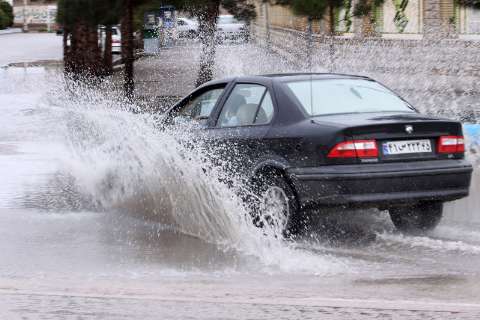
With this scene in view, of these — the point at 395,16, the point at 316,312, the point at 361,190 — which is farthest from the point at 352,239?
the point at 395,16

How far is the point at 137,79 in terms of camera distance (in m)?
33.8

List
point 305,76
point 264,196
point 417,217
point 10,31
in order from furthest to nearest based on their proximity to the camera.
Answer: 1. point 10,31
2. point 305,76
3. point 417,217
4. point 264,196

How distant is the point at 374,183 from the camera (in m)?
8.12

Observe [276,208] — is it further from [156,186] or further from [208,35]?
[208,35]

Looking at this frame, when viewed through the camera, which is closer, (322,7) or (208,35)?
(322,7)

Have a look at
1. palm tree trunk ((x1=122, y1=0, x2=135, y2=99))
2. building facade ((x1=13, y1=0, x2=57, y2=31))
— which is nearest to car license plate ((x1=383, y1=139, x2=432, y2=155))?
palm tree trunk ((x1=122, y1=0, x2=135, y2=99))

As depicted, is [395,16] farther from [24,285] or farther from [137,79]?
[24,285]

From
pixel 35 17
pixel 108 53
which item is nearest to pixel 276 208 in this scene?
pixel 108 53

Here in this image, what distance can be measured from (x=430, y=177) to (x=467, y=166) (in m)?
0.47

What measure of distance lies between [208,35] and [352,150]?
15333 mm

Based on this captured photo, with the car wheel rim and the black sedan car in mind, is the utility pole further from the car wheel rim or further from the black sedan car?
the car wheel rim

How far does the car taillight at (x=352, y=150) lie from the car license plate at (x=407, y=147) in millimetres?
187

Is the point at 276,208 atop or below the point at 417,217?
atop

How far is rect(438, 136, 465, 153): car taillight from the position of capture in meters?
8.55
